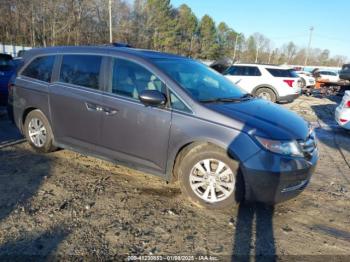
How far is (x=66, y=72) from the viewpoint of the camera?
4781mm

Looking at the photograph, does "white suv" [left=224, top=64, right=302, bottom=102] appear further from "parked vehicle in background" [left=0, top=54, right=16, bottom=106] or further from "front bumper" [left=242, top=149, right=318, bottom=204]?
"front bumper" [left=242, top=149, right=318, bottom=204]

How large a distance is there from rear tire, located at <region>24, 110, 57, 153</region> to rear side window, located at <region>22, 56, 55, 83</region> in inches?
21.9

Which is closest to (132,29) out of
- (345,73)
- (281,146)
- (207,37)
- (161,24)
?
(161,24)

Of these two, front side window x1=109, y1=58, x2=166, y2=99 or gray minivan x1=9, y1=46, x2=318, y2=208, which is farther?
front side window x1=109, y1=58, x2=166, y2=99

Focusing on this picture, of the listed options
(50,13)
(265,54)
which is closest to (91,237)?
(50,13)

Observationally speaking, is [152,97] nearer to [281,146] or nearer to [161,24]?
[281,146]

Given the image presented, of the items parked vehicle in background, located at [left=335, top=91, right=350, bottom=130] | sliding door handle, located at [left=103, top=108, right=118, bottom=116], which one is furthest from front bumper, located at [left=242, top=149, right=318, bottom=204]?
parked vehicle in background, located at [left=335, top=91, right=350, bottom=130]

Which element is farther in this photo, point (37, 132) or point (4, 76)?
point (4, 76)

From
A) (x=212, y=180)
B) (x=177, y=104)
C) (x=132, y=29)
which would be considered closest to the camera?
(x=212, y=180)

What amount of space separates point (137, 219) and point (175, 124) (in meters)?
1.14

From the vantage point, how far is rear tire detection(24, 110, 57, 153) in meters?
5.06

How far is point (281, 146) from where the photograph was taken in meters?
3.46

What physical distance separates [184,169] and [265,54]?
345ft

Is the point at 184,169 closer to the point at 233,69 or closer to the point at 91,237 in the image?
the point at 91,237
